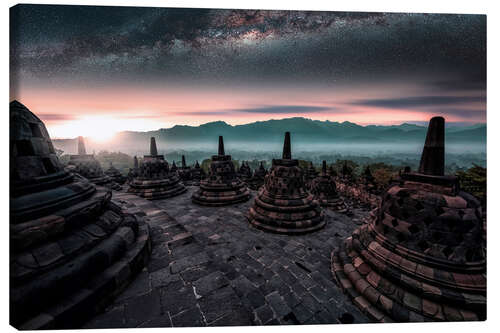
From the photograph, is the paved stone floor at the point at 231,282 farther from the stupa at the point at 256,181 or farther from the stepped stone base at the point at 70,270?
the stupa at the point at 256,181

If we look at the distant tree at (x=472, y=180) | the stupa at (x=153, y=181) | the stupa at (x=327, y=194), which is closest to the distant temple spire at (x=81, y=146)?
the stupa at (x=153, y=181)

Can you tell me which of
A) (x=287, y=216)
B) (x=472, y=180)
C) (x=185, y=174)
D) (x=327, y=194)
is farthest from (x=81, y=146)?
(x=472, y=180)

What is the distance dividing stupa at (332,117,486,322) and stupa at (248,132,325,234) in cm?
316

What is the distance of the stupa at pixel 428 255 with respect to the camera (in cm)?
300

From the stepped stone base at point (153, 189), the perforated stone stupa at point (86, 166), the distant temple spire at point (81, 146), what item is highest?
the distant temple spire at point (81, 146)

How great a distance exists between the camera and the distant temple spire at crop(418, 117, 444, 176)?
11.1 ft

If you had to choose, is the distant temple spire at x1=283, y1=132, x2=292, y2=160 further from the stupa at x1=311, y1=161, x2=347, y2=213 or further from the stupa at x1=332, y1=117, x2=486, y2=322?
the stupa at x1=311, y1=161, x2=347, y2=213

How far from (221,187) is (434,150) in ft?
28.9

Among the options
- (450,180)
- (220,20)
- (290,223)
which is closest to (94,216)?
(220,20)

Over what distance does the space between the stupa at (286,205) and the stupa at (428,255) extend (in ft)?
10.4

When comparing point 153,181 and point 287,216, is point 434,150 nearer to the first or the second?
point 287,216

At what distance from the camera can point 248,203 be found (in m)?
10.6

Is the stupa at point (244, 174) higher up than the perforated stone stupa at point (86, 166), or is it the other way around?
the perforated stone stupa at point (86, 166)

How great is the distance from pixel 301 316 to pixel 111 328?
9.95 ft
